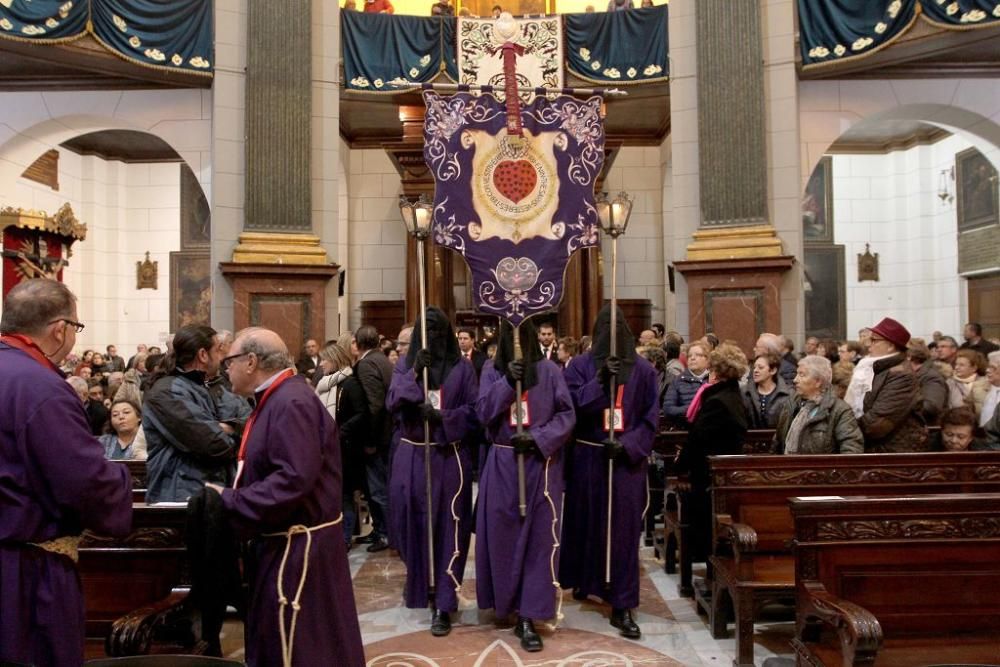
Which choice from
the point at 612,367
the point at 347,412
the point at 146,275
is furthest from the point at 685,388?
the point at 146,275

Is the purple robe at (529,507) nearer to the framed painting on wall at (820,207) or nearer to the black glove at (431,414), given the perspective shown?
the black glove at (431,414)

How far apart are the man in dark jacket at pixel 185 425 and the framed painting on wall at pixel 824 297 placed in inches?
579

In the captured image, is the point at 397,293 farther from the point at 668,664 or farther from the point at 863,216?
the point at 668,664

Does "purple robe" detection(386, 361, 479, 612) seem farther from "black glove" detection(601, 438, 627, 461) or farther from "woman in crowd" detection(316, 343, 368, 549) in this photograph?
"woman in crowd" detection(316, 343, 368, 549)

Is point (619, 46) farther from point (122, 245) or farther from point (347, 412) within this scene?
point (122, 245)

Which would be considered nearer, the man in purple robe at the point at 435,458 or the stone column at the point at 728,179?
the man in purple robe at the point at 435,458

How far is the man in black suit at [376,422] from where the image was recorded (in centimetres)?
667

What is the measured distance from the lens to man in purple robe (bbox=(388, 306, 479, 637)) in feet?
16.9

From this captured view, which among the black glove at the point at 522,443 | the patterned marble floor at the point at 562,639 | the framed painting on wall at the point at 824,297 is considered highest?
the framed painting on wall at the point at 824,297

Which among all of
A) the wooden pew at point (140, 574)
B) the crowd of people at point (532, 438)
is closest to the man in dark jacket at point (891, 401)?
the crowd of people at point (532, 438)

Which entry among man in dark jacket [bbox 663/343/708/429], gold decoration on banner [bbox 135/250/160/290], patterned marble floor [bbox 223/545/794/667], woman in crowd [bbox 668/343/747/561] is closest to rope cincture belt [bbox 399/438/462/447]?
patterned marble floor [bbox 223/545/794/667]

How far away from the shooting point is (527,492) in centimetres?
478

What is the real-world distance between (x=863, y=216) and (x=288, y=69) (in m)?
11.9

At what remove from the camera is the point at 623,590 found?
16.1ft
